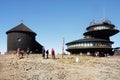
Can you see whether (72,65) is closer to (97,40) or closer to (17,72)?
(17,72)

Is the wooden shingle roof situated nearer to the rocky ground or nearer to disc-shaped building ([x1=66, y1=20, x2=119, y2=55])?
disc-shaped building ([x1=66, y1=20, x2=119, y2=55])

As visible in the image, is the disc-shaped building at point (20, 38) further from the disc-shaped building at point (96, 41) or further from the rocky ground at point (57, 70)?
the rocky ground at point (57, 70)

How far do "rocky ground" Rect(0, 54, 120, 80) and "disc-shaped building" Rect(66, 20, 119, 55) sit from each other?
3061cm

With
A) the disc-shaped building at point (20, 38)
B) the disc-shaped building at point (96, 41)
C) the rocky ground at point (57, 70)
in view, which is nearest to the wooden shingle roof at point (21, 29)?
the disc-shaped building at point (20, 38)

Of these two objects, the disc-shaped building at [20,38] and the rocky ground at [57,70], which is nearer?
the rocky ground at [57,70]

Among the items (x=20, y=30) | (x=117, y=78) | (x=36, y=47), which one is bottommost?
(x=117, y=78)

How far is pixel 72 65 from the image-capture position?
38.3 metres

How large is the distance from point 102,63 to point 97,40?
32098 millimetres

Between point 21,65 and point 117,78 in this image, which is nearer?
point 117,78

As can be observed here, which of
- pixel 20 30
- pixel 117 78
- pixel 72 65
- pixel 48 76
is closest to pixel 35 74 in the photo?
pixel 48 76

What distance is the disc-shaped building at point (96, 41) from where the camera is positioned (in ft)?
237

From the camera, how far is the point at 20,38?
62750 mm

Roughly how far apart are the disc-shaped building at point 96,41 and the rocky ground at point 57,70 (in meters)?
30.6

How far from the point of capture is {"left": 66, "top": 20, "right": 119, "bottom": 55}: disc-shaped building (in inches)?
2844
